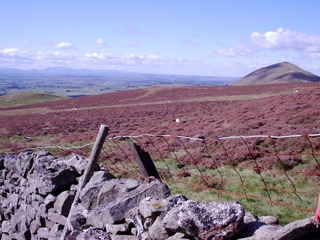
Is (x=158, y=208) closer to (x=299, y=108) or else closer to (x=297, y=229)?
(x=297, y=229)

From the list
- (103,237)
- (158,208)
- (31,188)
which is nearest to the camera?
(158,208)

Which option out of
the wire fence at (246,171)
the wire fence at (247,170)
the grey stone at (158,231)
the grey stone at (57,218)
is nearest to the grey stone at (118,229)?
the grey stone at (158,231)

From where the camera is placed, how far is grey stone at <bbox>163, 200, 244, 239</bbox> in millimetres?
4887

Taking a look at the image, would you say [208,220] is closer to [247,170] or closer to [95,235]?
[95,235]

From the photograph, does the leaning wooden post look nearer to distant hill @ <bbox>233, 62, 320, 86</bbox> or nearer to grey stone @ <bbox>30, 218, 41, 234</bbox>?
grey stone @ <bbox>30, 218, 41, 234</bbox>

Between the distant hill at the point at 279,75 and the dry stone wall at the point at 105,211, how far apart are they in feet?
489

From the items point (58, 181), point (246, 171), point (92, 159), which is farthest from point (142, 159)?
point (246, 171)

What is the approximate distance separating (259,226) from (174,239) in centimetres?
114

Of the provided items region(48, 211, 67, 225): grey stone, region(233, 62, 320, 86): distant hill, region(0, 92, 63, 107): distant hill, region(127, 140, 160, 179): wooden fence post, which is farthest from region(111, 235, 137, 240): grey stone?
region(233, 62, 320, 86): distant hill

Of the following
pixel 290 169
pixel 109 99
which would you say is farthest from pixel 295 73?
pixel 290 169

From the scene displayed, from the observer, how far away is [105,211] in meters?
6.69

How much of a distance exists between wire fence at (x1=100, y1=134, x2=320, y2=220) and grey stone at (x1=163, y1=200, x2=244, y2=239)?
98.4 inches

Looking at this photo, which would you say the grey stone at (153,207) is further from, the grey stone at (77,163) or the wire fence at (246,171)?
the grey stone at (77,163)

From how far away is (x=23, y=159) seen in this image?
451 inches
